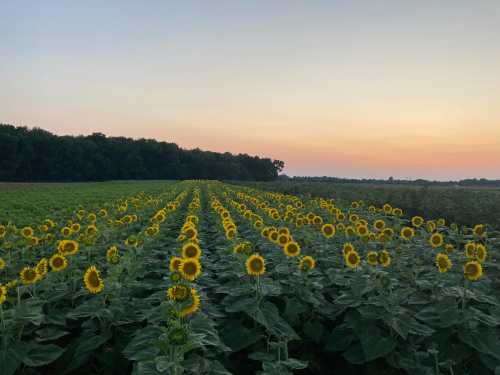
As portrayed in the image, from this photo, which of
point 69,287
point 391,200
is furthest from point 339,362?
point 391,200

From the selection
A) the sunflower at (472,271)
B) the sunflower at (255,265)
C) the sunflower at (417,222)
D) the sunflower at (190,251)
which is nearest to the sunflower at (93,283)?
the sunflower at (190,251)

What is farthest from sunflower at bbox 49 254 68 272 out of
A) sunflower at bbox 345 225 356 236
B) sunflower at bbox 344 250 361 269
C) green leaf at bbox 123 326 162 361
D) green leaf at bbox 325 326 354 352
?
sunflower at bbox 345 225 356 236

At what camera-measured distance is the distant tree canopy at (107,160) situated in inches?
3236

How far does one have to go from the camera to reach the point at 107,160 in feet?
315

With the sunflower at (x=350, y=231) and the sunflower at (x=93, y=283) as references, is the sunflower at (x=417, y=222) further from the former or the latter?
the sunflower at (x=93, y=283)

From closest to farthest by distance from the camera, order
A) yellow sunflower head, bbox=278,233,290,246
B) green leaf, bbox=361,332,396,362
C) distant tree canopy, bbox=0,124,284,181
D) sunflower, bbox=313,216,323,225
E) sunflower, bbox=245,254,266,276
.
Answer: green leaf, bbox=361,332,396,362
sunflower, bbox=245,254,266,276
yellow sunflower head, bbox=278,233,290,246
sunflower, bbox=313,216,323,225
distant tree canopy, bbox=0,124,284,181

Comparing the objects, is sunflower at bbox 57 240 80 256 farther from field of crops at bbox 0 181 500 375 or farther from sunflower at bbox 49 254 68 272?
sunflower at bbox 49 254 68 272

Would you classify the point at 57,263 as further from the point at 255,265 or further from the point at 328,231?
the point at 328,231

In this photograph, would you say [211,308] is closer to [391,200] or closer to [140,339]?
[140,339]

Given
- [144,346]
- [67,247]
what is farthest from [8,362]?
[67,247]

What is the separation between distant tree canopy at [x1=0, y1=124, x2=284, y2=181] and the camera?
270 feet

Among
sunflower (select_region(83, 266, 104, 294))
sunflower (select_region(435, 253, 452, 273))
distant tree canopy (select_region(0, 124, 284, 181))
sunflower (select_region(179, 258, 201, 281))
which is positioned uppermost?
distant tree canopy (select_region(0, 124, 284, 181))

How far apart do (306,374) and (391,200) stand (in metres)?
16.4

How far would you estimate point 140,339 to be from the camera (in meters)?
2.98
